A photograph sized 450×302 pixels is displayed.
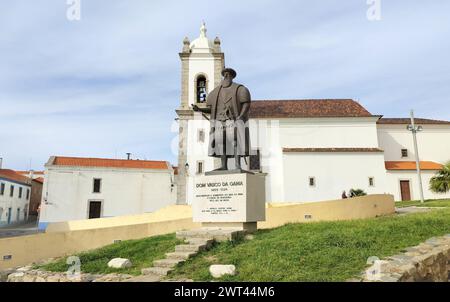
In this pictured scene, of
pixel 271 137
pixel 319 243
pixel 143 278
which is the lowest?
pixel 143 278

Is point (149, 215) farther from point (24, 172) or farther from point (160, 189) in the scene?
point (24, 172)

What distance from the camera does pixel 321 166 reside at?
81.8 ft

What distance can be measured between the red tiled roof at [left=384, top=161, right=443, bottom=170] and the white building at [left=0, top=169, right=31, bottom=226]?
3662 centimetres

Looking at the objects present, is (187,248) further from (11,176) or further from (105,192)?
(11,176)

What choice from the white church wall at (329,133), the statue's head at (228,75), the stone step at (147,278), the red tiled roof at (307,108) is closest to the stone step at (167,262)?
the stone step at (147,278)

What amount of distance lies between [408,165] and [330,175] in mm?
6817

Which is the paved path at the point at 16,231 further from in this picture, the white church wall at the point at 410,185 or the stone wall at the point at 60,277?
the white church wall at the point at 410,185

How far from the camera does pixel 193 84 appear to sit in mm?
26094

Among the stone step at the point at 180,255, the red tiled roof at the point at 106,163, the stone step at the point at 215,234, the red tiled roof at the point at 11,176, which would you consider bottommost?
the stone step at the point at 180,255

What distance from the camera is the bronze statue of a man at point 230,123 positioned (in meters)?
8.98

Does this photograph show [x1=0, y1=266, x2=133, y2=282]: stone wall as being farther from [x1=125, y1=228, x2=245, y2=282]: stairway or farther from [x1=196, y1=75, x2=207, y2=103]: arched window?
[x1=196, y1=75, x2=207, y2=103]: arched window

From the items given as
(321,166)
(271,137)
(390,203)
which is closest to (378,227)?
(390,203)

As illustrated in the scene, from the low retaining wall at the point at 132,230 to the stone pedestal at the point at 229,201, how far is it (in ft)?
14.9

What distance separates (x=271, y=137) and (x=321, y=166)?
4.56 metres
